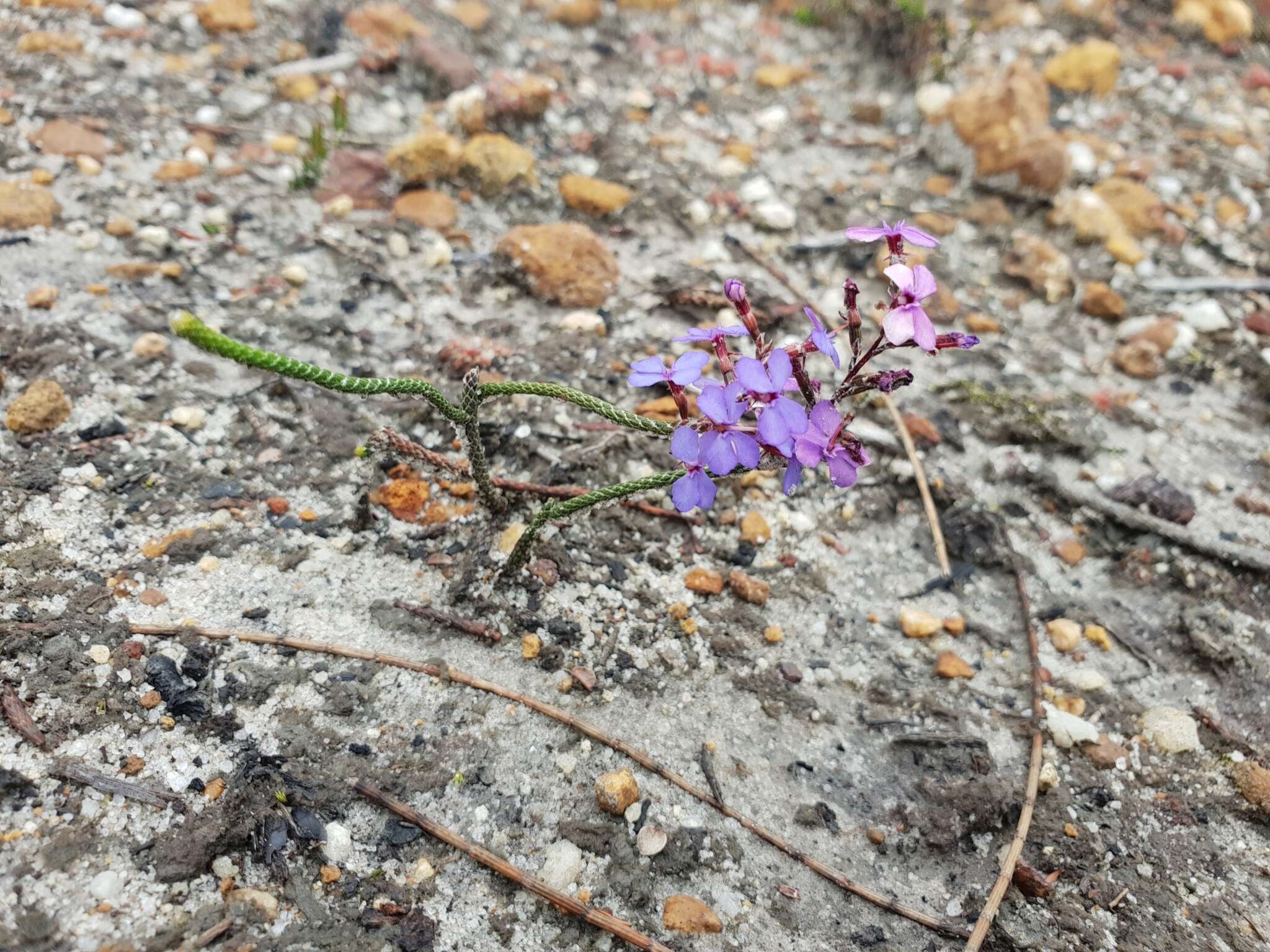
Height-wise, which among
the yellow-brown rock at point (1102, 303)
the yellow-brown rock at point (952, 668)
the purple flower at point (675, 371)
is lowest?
the yellow-brown rock at point (952, 668)

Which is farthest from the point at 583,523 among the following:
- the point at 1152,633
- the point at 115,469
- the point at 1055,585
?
the point at 1152,633

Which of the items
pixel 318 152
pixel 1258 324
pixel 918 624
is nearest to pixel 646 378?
pixel 918 624

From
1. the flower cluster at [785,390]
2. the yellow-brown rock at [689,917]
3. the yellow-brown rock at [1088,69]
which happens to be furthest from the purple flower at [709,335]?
the yellow-brown rock at [1088,69]

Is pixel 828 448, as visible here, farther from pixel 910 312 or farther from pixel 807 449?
pixel 910 312

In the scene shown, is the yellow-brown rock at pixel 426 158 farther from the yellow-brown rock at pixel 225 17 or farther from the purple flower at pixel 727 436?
the purple flower at pixel 727 436

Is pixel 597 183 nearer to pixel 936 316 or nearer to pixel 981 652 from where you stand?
pixel 936 316

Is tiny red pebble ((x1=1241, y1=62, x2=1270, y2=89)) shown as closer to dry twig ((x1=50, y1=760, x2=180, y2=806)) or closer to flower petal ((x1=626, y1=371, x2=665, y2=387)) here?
flower petal ((x1=626, y1=371, x2=665, y2=387))

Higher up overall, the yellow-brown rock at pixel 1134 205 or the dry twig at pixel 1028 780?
the yellow-brown rock at pixel 1134 205

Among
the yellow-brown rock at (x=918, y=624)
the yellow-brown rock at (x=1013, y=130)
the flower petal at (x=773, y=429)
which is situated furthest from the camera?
the yellow-brown rock at (x=1013, y=130)
